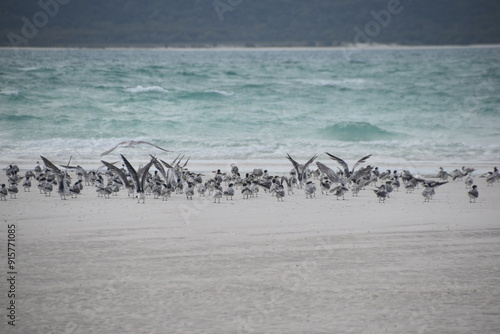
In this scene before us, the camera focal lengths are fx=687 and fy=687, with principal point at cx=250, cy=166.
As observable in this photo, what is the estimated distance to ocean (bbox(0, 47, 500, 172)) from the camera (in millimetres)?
24312

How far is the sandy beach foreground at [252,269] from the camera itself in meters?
7.33

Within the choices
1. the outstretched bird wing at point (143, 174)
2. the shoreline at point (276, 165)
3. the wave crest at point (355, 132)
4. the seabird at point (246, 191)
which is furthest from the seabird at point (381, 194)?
the wave crest at point (355, 132)

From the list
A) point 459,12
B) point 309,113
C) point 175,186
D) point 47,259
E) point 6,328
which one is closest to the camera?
point 6,328

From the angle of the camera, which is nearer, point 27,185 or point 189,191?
point 189,191

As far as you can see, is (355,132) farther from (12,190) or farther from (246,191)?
(12,190)

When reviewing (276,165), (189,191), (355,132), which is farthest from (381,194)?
(355,132)

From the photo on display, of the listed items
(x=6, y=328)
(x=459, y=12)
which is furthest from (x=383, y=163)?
(x=459, y=12)

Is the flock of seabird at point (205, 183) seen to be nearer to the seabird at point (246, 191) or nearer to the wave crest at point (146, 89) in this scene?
the seabird at point (246, 191)

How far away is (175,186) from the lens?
49.6 ft

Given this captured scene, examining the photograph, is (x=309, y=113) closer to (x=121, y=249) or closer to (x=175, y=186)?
(x=175, y=186)

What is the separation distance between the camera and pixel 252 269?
8.91 m

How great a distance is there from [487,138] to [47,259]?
2202cm

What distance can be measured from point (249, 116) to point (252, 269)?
2541 cm

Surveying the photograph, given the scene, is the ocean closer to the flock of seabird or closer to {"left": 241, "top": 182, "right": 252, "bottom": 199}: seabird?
the flock of seabird
